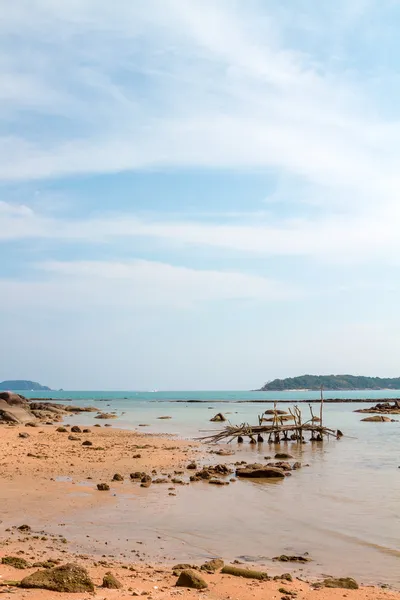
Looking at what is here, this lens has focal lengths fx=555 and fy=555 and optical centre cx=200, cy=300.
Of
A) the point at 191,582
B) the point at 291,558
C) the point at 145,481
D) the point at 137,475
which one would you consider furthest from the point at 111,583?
the point at 137,475

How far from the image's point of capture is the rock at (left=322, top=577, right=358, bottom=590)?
28.5 ft

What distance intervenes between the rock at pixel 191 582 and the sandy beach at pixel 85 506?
105 millimetres

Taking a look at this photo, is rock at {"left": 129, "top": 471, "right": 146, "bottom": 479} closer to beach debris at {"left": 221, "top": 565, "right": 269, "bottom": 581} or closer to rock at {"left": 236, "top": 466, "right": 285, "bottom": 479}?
rock at {"left": 236, "top": 466, "right": 285, "bottom": 479}

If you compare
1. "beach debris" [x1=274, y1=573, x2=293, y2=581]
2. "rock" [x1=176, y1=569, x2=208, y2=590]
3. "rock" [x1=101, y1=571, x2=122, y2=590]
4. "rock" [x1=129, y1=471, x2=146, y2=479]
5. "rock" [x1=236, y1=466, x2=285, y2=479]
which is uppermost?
"rock" [x1=101, y1=571, x2=122, y2=590]

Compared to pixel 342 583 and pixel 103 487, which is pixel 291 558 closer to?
pixel 342 583

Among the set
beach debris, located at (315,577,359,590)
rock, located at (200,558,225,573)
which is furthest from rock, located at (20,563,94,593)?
beach debris, located at (315,577,359,590)

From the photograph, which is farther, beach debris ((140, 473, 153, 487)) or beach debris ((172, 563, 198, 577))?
beach debris ((140, 473, 153, 487))

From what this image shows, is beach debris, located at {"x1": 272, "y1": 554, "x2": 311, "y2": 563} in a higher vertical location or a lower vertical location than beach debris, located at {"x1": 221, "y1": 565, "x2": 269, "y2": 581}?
lower

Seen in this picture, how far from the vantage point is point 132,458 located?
2317 cm

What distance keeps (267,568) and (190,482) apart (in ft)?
27.6

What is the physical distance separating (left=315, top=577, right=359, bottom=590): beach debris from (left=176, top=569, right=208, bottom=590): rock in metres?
1.96

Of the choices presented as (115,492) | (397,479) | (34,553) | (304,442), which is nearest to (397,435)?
(304,442)

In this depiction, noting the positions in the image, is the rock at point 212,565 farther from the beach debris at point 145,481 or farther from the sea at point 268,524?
the beach debris at point 145,481

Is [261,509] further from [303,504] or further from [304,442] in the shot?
[304,442]
